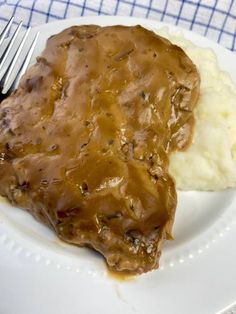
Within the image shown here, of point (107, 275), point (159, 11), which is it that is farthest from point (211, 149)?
point (159, 11)

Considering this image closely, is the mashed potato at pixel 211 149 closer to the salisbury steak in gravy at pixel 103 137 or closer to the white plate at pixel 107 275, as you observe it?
the salisbury steak in gravy at pixel 103 137

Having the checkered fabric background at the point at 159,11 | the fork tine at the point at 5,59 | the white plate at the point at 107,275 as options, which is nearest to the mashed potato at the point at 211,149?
the white plate at the point at 107,275

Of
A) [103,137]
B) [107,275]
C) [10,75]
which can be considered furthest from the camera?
[10,75]

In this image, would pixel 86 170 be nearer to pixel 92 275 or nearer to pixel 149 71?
pixel 92 275

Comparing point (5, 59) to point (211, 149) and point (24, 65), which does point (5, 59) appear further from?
point (211, 149)

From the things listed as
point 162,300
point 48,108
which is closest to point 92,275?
point 162,300

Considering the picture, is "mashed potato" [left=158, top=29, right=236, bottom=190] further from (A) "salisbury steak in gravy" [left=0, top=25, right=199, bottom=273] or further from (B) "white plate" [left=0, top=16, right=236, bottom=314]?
(B) "white plate" [left=0, top=16, right=236, bottom=314]
